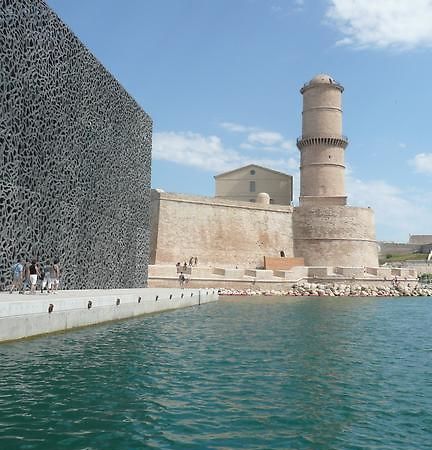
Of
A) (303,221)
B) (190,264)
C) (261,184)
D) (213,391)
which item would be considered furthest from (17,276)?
(261,184)

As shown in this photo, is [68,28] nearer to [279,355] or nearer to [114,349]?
[114,349]

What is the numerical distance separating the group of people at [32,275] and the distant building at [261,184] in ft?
102

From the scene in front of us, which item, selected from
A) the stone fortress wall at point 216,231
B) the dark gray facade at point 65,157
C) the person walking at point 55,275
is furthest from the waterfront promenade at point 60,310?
the stone fortress wall at point 216,231

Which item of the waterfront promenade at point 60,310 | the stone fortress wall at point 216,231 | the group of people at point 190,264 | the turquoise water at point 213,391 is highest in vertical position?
the stone fortress wall at point 216,231

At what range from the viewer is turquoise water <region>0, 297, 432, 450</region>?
545cm

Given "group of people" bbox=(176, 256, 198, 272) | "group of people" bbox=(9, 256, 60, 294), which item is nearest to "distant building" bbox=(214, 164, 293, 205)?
"group of people" bbox=(176, 256, 198, 272)

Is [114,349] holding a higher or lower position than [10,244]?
lower

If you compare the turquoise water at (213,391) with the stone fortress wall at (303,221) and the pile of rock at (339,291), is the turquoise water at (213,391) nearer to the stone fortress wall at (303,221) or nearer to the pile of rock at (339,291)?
the pile of rock at (339,291)

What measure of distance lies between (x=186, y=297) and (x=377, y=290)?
17.3 m

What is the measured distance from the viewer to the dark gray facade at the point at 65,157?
44.5 feet

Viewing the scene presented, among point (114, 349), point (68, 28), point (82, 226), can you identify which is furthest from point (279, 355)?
point (68, 28)

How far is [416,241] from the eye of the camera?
81.6m

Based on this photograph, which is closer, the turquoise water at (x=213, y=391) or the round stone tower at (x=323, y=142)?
the turquoise water at (x=213, y=391)

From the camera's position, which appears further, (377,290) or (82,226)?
(377,290)
